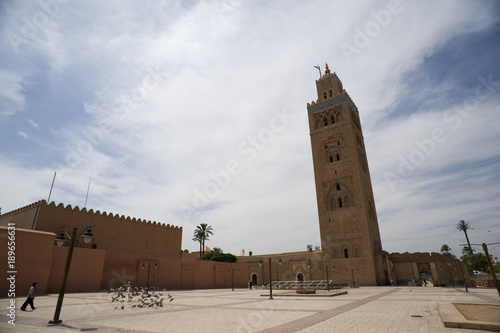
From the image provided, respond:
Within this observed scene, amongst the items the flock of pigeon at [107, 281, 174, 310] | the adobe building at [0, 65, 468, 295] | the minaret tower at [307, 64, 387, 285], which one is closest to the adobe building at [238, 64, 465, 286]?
the minaret tower at [307, 64, 387, 285]

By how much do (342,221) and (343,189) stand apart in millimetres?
4157

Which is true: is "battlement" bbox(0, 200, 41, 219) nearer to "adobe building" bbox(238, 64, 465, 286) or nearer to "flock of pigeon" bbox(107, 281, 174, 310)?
"flock of pigeon" bbox(107, 281, 174, 310)

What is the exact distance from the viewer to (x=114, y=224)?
24609mm

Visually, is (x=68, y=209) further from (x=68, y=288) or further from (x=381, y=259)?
(x=381, y=259)

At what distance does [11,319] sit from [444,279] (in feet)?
119

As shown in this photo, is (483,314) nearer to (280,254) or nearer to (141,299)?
(141,299)

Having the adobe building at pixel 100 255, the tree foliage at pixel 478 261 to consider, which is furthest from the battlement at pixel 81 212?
the tree foliage at pixel 478 261

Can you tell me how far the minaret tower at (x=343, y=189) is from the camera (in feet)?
105

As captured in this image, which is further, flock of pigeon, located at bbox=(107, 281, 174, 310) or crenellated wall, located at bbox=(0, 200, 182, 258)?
crenellated wall, located at bbox=(0, 200, 182, 258)

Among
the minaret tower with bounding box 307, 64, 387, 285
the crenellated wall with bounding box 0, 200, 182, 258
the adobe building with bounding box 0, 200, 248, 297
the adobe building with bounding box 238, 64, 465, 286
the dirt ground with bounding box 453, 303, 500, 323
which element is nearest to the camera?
the dirt ground with bounding box 453, 303, 500, 323

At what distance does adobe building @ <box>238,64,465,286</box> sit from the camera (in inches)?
1230

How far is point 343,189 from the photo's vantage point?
1401 inches

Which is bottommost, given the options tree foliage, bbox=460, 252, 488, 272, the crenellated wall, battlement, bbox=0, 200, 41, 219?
tree foliage, bbox=460, 252, 488, 272

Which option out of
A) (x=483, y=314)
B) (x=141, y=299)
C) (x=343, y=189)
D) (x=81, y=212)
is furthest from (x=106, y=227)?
(x=343, y=189)
